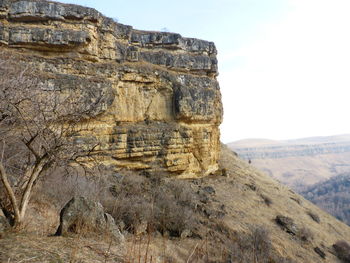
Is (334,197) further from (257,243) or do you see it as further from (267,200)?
(257,243)

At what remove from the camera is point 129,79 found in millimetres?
18641

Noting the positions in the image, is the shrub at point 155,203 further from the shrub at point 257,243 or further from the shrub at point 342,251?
the shrub at point 342,251

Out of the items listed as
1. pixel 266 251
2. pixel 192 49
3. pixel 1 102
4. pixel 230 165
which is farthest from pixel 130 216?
pixel 230 165

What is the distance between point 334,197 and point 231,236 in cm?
7600

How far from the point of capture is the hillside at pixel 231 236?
4875 millimetres

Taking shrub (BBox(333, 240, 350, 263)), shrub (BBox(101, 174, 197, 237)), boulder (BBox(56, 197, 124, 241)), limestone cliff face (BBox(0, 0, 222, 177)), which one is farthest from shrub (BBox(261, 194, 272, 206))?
boulder (BBox(56, 197, 124, 241))

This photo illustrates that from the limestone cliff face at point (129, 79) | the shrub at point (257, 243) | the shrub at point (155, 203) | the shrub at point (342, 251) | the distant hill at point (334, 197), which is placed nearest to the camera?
the shrub at point (155, 203)

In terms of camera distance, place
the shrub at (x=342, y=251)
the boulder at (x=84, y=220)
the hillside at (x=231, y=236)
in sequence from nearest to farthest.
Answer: the hillside at (x=231, y=236), the boulder at (x=84, y=220), the shrub at (x=342, y=251)

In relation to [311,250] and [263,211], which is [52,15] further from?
[311,250]

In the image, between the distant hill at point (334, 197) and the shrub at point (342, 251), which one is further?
the distant hill at point (334, 197)

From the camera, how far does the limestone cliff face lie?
15875 mm

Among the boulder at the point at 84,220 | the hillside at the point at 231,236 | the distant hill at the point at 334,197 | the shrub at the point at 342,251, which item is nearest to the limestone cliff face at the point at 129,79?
the hillside at the point at 231,236

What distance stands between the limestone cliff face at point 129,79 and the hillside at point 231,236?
12.0ft

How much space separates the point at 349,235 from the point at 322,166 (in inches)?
7044
